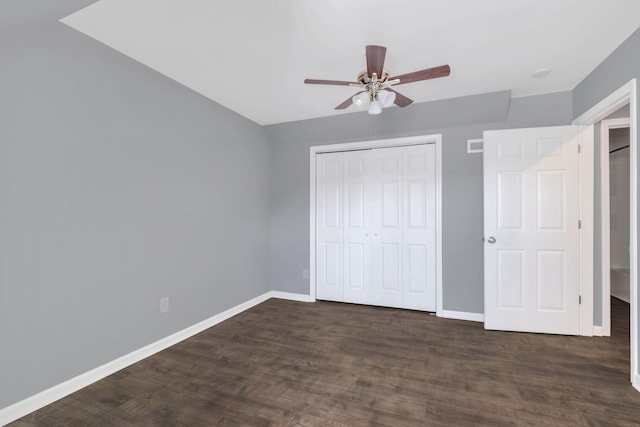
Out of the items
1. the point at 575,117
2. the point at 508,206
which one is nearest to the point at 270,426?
the point at 508,206

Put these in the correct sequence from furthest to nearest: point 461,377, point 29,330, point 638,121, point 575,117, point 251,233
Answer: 1. point 251,233
2. point 575,117
3. point 461,377
4. point 638,121
5. point 29,330

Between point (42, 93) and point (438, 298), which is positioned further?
point (438, 298)

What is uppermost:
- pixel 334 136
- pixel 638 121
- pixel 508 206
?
pixel 334 136

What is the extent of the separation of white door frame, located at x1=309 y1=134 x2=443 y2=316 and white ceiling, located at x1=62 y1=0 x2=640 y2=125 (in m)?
0.79

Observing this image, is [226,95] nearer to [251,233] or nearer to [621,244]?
[251,233]

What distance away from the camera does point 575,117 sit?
292 cm

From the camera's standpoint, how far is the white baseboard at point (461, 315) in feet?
10.8

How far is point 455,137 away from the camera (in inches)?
134

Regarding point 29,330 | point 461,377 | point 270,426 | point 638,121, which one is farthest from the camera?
point 461,377

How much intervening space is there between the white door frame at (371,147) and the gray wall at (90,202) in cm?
138

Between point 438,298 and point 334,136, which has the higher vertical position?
point 334,136

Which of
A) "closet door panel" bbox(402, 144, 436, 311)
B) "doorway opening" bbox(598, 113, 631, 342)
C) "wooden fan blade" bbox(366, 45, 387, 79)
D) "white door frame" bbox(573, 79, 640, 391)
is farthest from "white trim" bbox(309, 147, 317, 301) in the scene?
"doorway opening" bbox(598, 113, 631, 342)

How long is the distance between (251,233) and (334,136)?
1.78 meters

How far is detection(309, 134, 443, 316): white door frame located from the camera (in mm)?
3482
